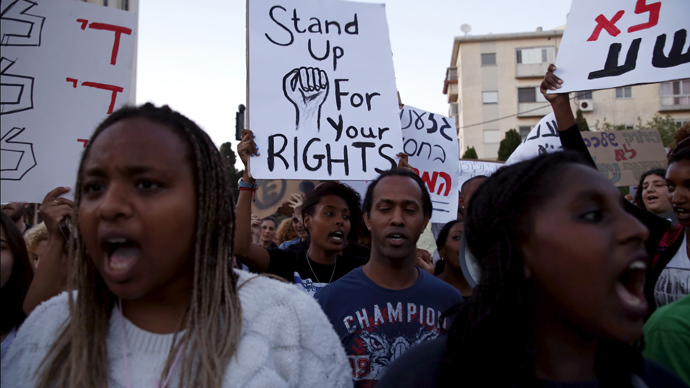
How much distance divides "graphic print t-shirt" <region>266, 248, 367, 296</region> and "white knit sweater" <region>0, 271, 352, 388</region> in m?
1.59

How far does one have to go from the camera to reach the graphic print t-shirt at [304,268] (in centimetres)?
314

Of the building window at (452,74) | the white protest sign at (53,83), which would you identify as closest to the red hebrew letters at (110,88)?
the white protest sign at (53,83)

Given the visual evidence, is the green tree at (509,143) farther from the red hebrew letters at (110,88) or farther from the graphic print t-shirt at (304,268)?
the red hebrew letters at (110,88)

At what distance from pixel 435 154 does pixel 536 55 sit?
128 ft

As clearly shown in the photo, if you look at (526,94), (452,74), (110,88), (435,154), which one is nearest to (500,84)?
(526,94)

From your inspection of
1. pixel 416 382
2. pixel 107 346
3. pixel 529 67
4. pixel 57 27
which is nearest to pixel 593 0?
pixel 416 382

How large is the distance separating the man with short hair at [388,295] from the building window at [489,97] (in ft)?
129

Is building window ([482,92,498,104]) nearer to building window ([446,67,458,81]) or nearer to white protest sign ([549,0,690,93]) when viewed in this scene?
building window ([446,67,458,81])

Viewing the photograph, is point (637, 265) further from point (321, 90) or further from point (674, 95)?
point (674, 95)

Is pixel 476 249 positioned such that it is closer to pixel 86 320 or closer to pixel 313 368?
pixel 313 368

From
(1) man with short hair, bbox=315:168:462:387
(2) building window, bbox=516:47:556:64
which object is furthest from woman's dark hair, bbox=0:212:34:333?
(2) building window, bbox=516:47:556:64

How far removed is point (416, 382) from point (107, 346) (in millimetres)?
784

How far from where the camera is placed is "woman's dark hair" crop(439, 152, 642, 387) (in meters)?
1.33

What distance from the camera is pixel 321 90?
355cm
